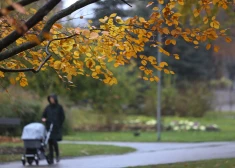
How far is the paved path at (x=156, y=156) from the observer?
604 inches

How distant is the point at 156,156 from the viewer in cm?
1745

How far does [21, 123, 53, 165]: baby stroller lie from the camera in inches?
611

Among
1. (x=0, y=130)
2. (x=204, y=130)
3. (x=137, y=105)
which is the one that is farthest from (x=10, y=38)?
(x=137, y=105)

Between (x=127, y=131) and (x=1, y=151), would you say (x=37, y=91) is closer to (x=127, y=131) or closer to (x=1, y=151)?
(x=127, y=131)

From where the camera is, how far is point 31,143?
1554cm

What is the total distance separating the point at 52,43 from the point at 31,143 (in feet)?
21.4

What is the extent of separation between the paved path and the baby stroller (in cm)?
25

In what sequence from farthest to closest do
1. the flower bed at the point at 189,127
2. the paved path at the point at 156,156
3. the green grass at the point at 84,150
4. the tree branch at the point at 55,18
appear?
the flower bed at the point at 189,127
the green grass at the point at 84,150
the paved path at the point at 156,156
the tree branch at the point at 55,18

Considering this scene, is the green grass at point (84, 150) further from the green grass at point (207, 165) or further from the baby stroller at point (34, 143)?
the green grass at point (207, 165)

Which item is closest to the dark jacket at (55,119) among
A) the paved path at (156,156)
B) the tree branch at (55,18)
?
the paved path at (156,156)

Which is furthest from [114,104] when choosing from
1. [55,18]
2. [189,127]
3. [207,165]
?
[55,18]

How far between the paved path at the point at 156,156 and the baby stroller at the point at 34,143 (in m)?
0.25

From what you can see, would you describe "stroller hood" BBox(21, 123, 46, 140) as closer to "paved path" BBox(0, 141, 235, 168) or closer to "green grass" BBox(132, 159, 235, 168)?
"paved path" BBox(0, 141, 235, 168)

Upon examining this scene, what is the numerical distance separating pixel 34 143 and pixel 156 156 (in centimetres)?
372
